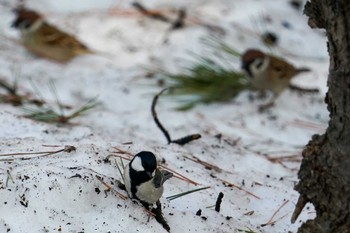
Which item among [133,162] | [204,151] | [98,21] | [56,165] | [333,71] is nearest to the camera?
[333,71]

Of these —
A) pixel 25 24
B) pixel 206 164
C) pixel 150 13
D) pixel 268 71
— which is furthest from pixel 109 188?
pixel 150 13

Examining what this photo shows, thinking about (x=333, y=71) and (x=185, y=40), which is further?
(x=185, y=40)

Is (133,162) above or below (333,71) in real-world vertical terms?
below

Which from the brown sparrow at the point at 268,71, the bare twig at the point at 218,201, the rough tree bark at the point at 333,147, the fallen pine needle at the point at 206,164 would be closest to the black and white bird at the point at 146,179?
the bare twig at the point at 218,201

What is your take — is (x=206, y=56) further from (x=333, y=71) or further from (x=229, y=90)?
(x=333, y=71)

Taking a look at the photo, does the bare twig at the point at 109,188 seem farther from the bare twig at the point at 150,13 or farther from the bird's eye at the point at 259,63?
the bare twig at the point at 150,13

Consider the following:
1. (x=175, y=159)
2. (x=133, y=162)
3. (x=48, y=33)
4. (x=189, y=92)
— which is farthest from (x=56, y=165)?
(x=48, y=33)
